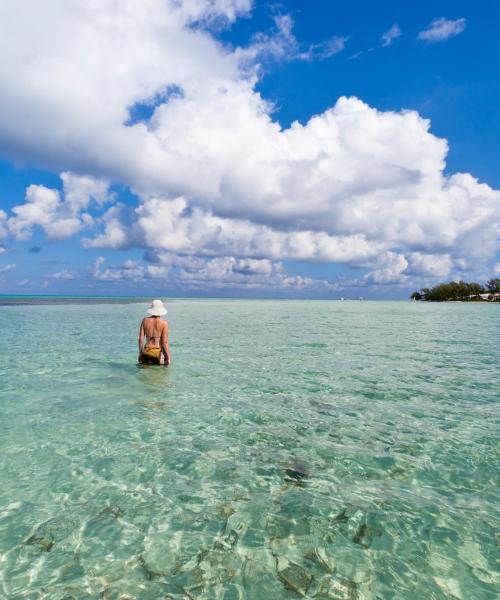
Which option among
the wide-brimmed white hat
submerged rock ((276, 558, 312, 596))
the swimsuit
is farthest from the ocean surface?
the wide-brimmed white hat

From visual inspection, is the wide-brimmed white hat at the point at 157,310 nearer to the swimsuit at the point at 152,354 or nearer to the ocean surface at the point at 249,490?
the swimsuit at the point at 152,354

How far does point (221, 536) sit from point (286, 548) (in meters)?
0.87

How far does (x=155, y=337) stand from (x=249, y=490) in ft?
32.5

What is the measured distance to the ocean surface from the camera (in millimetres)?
4320

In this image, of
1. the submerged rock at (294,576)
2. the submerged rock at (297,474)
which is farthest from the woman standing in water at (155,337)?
the submerged rock at (294,576)

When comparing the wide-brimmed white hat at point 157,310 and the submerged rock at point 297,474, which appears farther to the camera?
the wide-brimmed white hat at point 157,310

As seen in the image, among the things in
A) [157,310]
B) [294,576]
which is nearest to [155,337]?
[157,310]

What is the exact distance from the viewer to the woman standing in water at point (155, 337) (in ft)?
47.8

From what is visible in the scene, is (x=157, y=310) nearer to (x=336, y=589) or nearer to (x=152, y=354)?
(x=152, y=354)

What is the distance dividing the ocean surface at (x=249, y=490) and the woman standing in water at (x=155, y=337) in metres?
2.21

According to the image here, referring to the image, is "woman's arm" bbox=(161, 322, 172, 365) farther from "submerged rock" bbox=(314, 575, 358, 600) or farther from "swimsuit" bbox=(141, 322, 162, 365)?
"submerged rock" bbox=(314, 575, 358, 600)

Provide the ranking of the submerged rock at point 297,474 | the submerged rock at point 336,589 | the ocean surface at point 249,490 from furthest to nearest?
1. the submerged rock at point 297,474
2. the ocean surface at point 249,490
3. the submerged rock at point 336,589

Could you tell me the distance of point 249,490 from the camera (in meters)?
6.14

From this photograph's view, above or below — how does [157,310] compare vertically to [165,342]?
above
